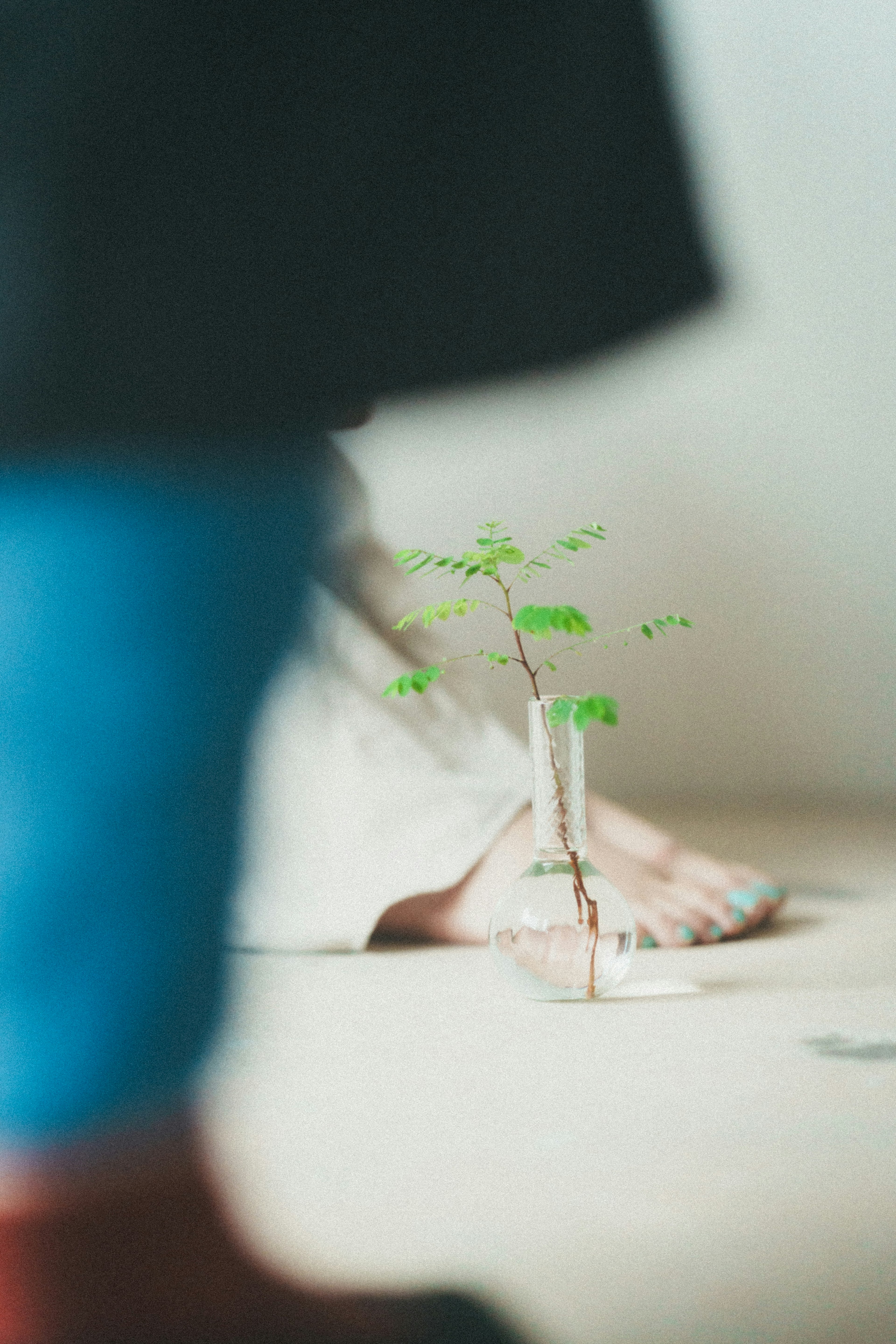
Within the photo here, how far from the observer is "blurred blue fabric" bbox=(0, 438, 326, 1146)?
0.90 metres

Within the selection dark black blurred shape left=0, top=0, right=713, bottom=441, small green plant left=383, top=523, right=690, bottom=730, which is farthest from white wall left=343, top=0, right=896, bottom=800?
small green plant left=383, top=523, right=690, bottom=730

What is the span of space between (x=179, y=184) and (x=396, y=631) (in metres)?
0.51

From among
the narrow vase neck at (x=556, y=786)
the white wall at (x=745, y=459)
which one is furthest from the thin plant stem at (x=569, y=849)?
the white wall at (x=745, y=459)

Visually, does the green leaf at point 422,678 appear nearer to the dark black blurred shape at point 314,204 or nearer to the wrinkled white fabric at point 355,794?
the wrinkled white fabric at point 355,794

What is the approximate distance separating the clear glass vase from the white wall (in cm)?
63

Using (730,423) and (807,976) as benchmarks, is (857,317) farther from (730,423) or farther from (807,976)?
(807,976)

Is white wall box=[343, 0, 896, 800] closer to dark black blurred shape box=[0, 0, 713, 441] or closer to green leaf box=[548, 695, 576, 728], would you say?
dark black blurred shape box=[0, 0, 713, 441]

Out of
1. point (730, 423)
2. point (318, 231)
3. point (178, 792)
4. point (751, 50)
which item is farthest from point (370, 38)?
point (178, 792)

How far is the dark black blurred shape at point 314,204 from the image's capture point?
1.18 metres

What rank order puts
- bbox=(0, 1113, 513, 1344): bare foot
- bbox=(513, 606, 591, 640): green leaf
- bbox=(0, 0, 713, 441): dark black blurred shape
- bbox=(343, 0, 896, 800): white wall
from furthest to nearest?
bbox=(343, 0, 896, 800): white wall
bbox=(0, 0, 713, 441): dark black blurred shape
bbox=(513, 606, 591, 640): green leaf
bbox=(0, 1113, 513, 1344): bare foot

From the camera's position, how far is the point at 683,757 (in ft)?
4.67

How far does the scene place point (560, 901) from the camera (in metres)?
0.72

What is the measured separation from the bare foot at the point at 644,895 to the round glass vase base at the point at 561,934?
0.15m

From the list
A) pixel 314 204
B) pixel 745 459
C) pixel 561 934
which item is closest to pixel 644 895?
pixel 561 934
